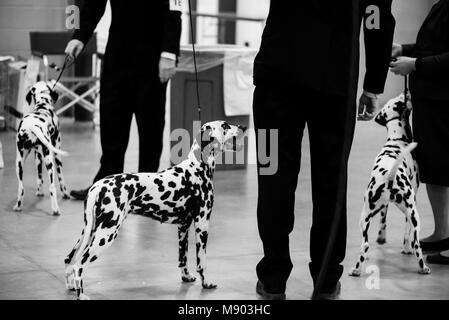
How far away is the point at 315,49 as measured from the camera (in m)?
3.63

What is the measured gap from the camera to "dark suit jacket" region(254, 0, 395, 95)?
142 inches

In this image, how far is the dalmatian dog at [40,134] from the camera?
5.79 metres

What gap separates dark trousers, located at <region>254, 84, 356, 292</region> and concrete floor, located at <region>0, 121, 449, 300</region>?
27 centimetres

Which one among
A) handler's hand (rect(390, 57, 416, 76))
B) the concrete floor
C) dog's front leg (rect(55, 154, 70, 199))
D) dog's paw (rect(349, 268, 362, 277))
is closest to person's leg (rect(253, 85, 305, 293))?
the concrete floor

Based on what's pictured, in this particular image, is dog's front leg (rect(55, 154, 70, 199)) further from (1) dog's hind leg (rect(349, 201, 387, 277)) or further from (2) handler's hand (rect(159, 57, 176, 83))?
(1) dog's hind leg (rect(349, 201, 387, 277))

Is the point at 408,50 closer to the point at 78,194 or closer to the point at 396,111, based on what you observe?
the point at 396,111

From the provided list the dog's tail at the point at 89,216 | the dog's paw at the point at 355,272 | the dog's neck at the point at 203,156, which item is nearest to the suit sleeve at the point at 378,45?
the dog's neck at the point at 203,156

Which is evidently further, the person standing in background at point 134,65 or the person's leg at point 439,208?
the person standing in background at point 134,65

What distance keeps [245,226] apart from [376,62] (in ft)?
6.81

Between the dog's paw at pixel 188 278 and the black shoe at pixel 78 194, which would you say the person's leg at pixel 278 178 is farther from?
the black shoe at pixel 78 194

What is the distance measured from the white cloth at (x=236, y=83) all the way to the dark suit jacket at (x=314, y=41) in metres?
3.97

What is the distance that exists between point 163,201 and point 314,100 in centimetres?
81
